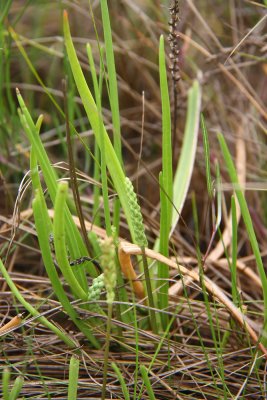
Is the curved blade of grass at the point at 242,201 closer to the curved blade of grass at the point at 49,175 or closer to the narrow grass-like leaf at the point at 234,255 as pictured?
the narrow grass-like leaf at the point at 234,255

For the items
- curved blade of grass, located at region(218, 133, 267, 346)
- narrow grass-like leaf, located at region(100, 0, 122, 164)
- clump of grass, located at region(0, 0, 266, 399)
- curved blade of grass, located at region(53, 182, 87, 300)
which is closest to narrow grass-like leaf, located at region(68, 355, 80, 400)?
clump of grass, located at region(0, 0, 266, 399)

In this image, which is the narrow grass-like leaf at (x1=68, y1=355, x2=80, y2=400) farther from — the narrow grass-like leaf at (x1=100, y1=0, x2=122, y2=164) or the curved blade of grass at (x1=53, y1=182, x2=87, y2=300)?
the narrow grass-like leaf at (x1=100, y1=0, x2=122, y2=164)

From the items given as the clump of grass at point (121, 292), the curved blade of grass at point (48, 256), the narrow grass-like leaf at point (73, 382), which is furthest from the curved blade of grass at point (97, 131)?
the narrow grass-like leaf at point (73, 382)

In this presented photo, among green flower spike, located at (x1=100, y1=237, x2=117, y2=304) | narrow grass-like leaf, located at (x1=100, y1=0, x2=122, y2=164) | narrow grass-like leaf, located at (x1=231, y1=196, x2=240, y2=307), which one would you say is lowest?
narrow grass-like leaf, located at (x1=231, y1=196, x2=240, y2=307)

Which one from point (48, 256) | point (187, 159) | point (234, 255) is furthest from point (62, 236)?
point (187, 159)

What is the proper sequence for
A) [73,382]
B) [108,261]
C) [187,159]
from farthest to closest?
[187,159] → [73,382] → [108,261]

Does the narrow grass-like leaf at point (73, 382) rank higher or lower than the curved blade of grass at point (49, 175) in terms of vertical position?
lower

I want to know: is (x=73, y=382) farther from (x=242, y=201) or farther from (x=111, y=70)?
(x=111, y=70)
